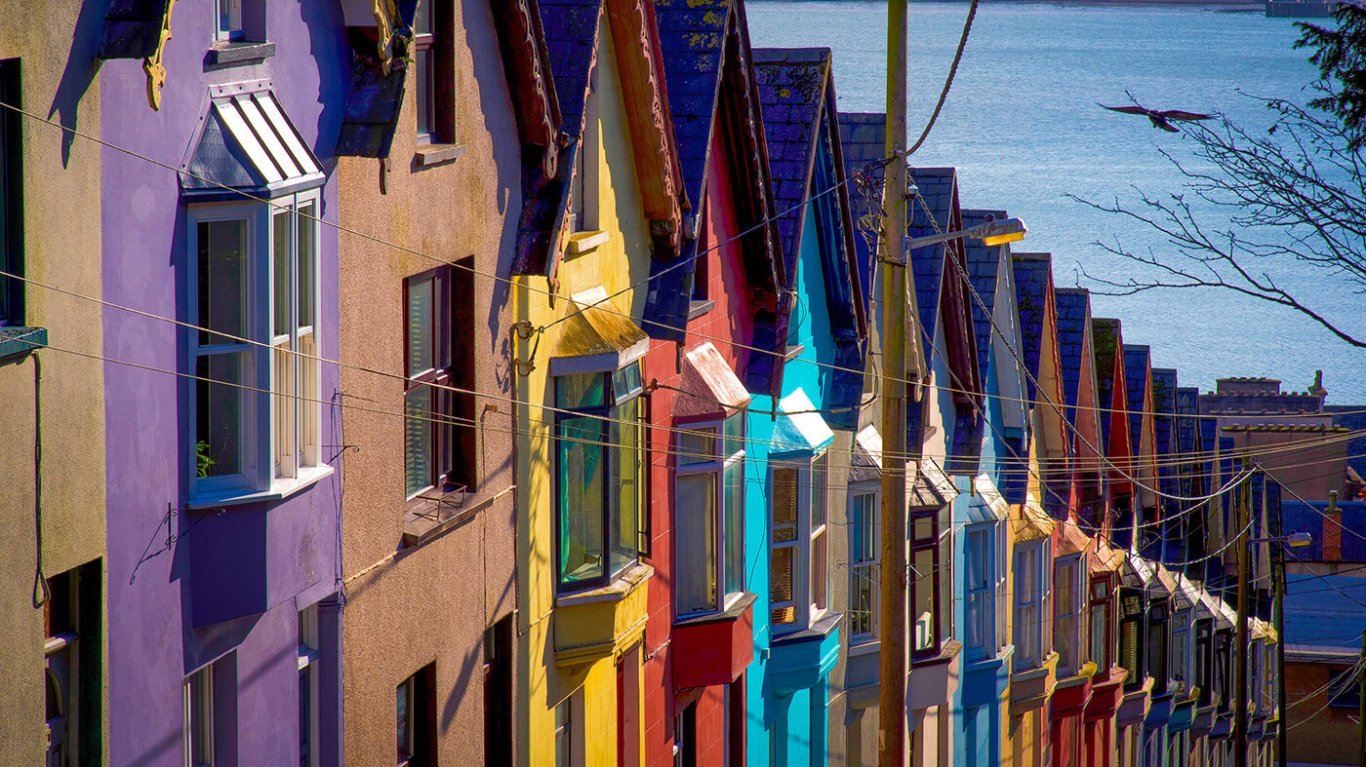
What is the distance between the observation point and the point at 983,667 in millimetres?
31875

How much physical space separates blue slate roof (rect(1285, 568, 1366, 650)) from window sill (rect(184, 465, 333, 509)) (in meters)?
54.1

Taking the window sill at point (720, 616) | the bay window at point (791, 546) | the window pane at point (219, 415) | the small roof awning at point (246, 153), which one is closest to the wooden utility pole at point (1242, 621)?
the bay window at point (791, 546)

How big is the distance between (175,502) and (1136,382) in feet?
112

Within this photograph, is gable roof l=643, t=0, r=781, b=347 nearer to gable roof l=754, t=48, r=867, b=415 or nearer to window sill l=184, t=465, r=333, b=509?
gable roof l=754, t=48, r=867, b=415

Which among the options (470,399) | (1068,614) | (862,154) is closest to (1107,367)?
(1068,614)

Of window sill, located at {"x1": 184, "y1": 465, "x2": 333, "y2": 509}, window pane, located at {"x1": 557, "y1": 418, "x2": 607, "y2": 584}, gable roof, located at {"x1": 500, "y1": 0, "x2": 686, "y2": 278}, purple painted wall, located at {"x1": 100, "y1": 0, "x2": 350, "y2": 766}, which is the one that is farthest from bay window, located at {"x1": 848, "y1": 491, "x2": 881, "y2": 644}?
window sill, located at {"x1": 184, "y1": 465, "x2": 333, "y2": 509}

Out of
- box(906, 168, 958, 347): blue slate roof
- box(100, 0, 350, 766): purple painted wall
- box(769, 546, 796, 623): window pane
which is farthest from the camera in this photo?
box(906, 168, 958, 347): blue slate roof

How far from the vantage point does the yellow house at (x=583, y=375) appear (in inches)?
658

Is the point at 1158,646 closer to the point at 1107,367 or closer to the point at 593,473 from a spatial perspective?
the point at 1107,367

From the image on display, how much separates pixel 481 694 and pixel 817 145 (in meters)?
10.8

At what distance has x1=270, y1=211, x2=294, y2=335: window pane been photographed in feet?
37.0

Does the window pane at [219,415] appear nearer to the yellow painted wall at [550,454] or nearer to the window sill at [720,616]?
the yellow painted wall at [550,454]

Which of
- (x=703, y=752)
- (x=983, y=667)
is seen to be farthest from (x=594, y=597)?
(x=983, y=667)

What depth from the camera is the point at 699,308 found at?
68.8 ft
